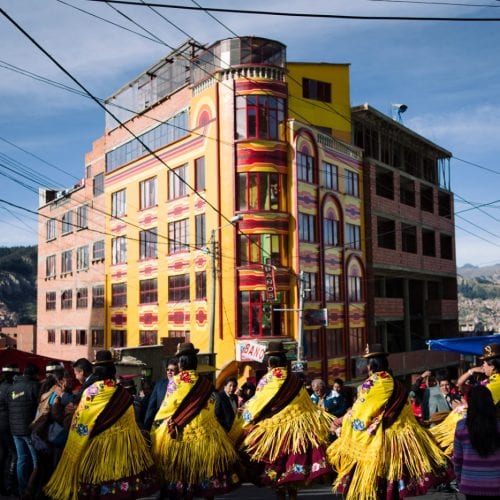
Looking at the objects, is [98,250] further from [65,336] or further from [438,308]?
[438,308]

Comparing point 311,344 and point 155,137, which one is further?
point 155,137

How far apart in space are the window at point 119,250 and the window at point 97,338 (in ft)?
15.6

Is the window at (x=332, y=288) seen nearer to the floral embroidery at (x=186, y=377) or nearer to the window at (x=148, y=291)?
the window at (x=148, y=291)

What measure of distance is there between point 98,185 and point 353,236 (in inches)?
681

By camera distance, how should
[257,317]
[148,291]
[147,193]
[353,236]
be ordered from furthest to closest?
[147,193] → [148,291] → [353,236] → [257,317]

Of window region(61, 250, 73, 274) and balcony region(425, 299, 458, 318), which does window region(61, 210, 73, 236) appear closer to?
window region(61, 250, 73, 274)

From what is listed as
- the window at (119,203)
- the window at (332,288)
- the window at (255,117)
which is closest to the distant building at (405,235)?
the window at (332,288)

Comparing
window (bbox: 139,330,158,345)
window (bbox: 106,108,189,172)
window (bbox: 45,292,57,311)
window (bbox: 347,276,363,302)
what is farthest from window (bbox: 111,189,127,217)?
window (bbox: 347,276,363,302)

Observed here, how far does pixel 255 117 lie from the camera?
98.5ft

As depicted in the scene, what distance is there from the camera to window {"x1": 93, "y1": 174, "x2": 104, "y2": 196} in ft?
135

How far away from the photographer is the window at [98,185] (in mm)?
41281

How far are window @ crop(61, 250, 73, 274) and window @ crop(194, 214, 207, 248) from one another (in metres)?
17.5

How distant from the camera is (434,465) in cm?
712

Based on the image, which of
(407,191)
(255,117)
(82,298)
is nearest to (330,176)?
(255,117)
